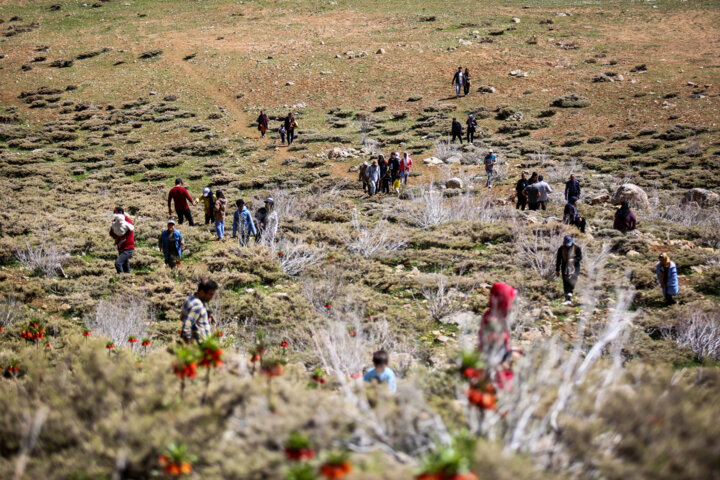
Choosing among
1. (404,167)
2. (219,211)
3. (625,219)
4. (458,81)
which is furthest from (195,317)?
(458,81)

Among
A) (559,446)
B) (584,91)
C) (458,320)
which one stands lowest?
(458,320)

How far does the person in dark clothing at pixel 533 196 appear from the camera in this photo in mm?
13828

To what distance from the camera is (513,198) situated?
15.3m

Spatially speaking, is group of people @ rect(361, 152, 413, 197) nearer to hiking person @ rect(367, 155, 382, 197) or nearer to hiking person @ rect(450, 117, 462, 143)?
hiking person @ rect(367, 155, 382, 197)

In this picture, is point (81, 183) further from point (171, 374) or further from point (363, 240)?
point (171, 374)

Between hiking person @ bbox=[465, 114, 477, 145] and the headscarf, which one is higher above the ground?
hiking person @ bbox=[465, 114, 477, 145]

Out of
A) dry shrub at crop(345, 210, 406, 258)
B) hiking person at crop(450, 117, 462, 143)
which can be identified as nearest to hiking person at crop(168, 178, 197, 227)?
dry shrub at crop(345, 210, 406, 258)

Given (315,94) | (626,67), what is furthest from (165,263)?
(626,67)

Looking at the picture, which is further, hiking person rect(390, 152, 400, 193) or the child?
hiking person rect(390, 152, 400, 193)

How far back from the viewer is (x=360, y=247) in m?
11.2

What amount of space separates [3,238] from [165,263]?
405 centimetres

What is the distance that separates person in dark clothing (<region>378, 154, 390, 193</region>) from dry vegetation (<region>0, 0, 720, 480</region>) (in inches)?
44.9

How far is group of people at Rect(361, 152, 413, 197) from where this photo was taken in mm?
16562

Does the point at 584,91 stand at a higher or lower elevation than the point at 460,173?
higher
